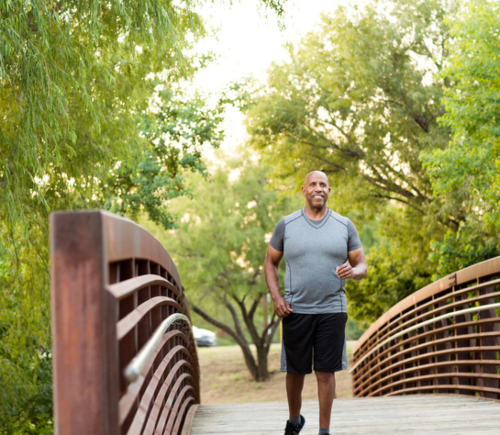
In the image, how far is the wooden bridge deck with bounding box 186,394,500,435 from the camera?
4.14 metres

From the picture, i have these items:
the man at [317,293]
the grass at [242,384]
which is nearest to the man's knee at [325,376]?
the man at [317,293]

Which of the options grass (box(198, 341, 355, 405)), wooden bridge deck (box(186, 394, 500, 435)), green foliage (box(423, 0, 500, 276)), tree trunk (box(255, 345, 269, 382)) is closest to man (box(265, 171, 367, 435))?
wooden bridge deck (box(186, 394, 500, 435))

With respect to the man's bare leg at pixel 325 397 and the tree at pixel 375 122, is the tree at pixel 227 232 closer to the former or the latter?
the tree at pixel 375 122

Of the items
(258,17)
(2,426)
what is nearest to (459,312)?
(258,17)

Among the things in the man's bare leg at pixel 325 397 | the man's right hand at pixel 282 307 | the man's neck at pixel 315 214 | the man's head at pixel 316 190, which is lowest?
the man's bare leg at pixel 325 397

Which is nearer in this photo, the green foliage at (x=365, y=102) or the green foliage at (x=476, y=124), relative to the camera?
the green foliage at (x=476, y=124)

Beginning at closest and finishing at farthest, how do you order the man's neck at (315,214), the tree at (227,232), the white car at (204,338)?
the man's neck at (315,214), the tree at (227,232), the white car at (204,338)

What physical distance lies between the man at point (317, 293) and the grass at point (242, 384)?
14089 millimetres

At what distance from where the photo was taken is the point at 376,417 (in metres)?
4.73

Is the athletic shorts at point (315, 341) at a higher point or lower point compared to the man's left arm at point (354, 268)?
lower

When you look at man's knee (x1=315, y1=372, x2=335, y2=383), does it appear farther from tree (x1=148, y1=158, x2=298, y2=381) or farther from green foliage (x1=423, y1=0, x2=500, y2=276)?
tree (x1=148, y1=158, x2=298, y2=381)

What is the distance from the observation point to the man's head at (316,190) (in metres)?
3.78

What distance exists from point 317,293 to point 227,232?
15703 millimetres

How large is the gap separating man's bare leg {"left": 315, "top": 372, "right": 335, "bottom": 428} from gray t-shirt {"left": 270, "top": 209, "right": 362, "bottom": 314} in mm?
397
